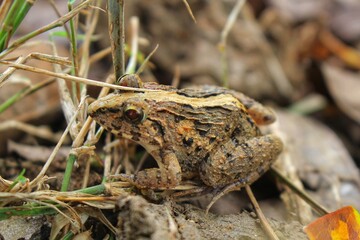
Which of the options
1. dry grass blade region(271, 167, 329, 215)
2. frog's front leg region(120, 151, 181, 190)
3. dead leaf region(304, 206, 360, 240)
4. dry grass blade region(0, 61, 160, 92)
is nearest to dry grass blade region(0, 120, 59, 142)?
dry grass blade region(0, 61, 160, 92)

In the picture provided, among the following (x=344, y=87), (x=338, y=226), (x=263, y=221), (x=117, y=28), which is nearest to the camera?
(x=117, y=28)

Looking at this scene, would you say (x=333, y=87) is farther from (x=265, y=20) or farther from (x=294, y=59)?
(x=265, y=20)

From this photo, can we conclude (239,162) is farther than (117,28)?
Yes

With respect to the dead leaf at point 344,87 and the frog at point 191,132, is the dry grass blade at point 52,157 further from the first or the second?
the dead leaf at point 344,87

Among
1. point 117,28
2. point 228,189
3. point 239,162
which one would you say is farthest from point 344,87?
point 117,28

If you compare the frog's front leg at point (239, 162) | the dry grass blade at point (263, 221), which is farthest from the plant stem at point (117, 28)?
the dry grass blade at point (263, 221)

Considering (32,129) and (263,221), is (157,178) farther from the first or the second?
(32,129)

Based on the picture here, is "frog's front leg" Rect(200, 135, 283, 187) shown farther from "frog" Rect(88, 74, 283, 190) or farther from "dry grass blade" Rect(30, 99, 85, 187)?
"dry grass blade" Rect(30, 99, 85, 187)
